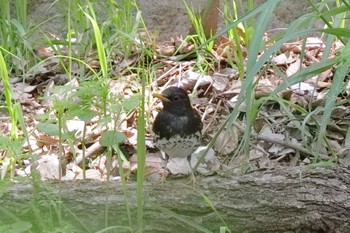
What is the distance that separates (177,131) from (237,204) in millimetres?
833

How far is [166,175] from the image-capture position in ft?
13.0

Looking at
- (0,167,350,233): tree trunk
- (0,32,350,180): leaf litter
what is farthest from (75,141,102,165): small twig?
(0,167,350,233): tree trunk

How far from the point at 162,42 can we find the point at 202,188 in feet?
7.55

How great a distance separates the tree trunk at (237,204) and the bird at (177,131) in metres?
0.66

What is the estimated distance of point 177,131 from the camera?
151 inches

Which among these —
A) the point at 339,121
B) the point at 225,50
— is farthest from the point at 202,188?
the point at 225,50

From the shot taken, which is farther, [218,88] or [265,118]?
[218,88]

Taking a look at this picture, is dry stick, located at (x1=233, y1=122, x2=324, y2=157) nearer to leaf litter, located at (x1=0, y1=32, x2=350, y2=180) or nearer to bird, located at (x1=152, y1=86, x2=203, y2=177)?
leaf litter, located at (x1=0, y1=32, x2=350, y2=180)

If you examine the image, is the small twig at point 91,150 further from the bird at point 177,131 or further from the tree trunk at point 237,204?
the tree trunk at point 237,204

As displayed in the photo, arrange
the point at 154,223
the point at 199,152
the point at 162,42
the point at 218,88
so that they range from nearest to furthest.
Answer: the point at 154,223 → the point at 199,152 → the point at 218,88 → the point at 162,42

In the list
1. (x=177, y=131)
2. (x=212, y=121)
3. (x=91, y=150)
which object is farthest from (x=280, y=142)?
(x=91, y=150)

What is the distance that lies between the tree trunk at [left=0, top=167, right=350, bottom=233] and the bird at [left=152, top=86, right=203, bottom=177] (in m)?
0.66

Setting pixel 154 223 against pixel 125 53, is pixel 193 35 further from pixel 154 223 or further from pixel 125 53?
pixel 154 223

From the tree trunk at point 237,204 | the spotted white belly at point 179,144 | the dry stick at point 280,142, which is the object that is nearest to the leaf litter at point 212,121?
the dry stick at point 280,142
